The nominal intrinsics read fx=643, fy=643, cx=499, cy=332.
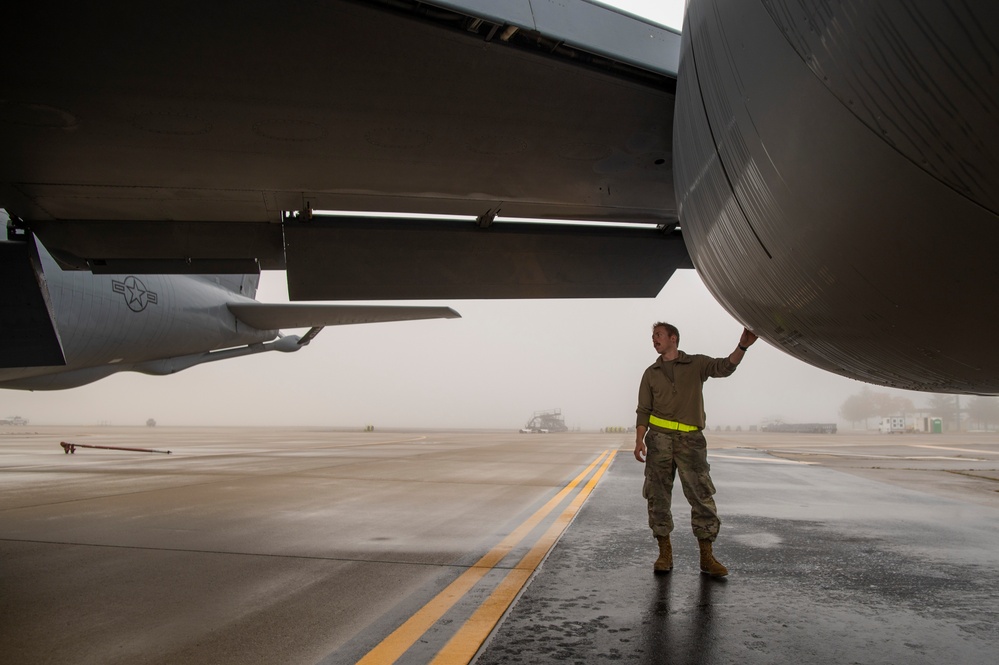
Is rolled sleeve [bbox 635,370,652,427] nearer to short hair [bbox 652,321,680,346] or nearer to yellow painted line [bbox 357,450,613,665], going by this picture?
short hair [bbox 652,321,680,346]

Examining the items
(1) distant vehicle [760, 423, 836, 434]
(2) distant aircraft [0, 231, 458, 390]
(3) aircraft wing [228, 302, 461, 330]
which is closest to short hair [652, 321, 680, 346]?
(2) distant aircraft [0, 231, 458, 390]

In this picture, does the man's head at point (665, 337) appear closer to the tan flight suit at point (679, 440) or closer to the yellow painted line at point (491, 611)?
the tan flight suit at point (679, 440)

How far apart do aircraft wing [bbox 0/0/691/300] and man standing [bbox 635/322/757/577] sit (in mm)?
1045

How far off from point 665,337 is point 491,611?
76.8 inches

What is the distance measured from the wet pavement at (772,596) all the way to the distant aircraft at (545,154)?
48.6 inches

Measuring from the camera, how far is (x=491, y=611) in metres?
2.91

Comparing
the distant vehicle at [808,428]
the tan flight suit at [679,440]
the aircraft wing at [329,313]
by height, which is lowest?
the distant vehicle at [808,428]

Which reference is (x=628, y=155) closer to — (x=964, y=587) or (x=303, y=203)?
(x=303, y=203)

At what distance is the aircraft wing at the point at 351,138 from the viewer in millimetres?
2488

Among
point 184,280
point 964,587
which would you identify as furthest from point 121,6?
point 184,280

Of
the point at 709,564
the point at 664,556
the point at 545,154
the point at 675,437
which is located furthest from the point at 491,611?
the point at 545,154

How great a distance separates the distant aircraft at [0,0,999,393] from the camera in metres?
1.10

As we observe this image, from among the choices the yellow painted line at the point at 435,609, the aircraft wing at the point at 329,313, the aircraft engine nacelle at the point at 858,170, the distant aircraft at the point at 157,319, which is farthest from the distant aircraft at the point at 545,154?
the aircraft wing at the point at 329,313

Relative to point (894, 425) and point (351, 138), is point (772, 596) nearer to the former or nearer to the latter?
point (351, 138)
